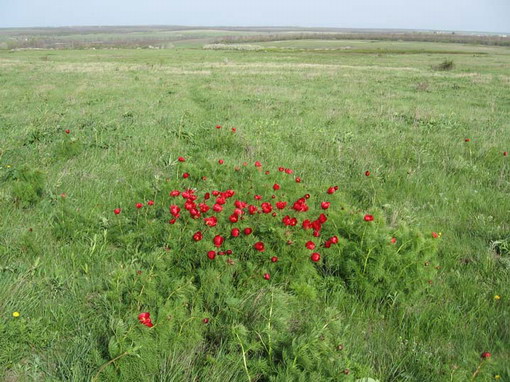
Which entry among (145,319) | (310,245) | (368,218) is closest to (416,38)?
(368,218)

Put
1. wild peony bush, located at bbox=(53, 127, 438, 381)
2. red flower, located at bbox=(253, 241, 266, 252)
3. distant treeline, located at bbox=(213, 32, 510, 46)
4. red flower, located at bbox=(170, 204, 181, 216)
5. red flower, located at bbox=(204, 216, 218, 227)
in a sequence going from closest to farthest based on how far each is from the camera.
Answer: wild peony bush, located at bbox=(53, 127, 438, 381) → red flower, located at bbox=(253, 241, 266, 252) → red flower, located at bbox=(204, 216, 218, 227) → red flower, located at bbox=(170, 204, 181, 216) → distant treeline, located at bbox=(213, 32, 510, 46)

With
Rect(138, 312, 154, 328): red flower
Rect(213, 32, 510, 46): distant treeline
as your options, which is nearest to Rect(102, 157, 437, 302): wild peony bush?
Rect(138, 312, 154, 328): red flower

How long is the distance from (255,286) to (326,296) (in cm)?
60

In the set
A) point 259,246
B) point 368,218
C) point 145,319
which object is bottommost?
point 145,319

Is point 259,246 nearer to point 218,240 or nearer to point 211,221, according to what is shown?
point 218,240

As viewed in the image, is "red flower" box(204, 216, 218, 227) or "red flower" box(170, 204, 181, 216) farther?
"red flower" box(170, 204, 181, 216)

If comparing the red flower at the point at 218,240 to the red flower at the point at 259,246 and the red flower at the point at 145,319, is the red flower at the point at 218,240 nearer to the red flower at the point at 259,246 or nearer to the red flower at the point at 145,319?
the red flower at the point at 259,246

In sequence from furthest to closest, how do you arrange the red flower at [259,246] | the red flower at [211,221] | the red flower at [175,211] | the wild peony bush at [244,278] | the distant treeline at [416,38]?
the distant treeline at [416,38] < the red flower at [175,211] < the red flower at [211,221] < the red flower at [259,246] < the wild peony bush at [244,278]

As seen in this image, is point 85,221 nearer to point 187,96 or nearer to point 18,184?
point 18,184

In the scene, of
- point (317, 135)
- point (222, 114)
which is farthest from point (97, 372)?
point (222, 114)

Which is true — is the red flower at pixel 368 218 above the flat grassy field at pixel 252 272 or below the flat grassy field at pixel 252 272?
above

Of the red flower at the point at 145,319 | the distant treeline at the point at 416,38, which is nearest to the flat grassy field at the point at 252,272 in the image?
the red flower at the point at 145,319

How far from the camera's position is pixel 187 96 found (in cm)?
1478

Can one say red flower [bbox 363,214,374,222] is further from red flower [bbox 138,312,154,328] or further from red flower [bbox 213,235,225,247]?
red flower [bbox 138,312,154,328]
